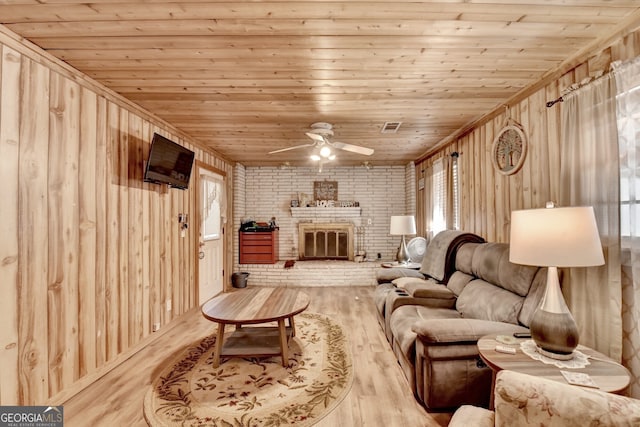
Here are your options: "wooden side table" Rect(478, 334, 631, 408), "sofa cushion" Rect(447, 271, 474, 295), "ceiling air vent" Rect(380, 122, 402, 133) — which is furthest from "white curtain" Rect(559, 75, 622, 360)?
"ceiling air vent" Rect(380, 122, 402, 133)

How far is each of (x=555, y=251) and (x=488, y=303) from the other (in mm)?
1055

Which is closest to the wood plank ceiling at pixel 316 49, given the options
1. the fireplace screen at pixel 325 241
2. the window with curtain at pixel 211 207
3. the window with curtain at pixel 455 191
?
the window with curtain at pixel 455 191

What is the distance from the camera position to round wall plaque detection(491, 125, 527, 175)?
2.52m

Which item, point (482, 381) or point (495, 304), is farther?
point (495, 304)

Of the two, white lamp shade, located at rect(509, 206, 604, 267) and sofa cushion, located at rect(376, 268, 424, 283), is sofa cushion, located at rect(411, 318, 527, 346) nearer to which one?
white lamp shade, located at rect(509, 206, 604, 267)

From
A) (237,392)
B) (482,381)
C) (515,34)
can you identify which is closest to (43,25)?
(237,392)

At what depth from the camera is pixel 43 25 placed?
1.62m

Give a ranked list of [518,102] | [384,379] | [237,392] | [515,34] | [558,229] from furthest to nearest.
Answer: [518,102] < [384,379] < [237,392] < [515,34] < [558,229]

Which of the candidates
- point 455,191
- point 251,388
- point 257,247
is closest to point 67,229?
point 251,388

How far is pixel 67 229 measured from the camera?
2041mm

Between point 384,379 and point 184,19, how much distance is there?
2856mm

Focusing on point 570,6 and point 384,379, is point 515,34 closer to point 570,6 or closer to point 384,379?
point 570,6

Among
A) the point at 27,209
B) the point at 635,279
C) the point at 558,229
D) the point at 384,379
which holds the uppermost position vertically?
the point at 27,209

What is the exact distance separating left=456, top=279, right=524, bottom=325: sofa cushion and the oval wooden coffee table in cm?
144
